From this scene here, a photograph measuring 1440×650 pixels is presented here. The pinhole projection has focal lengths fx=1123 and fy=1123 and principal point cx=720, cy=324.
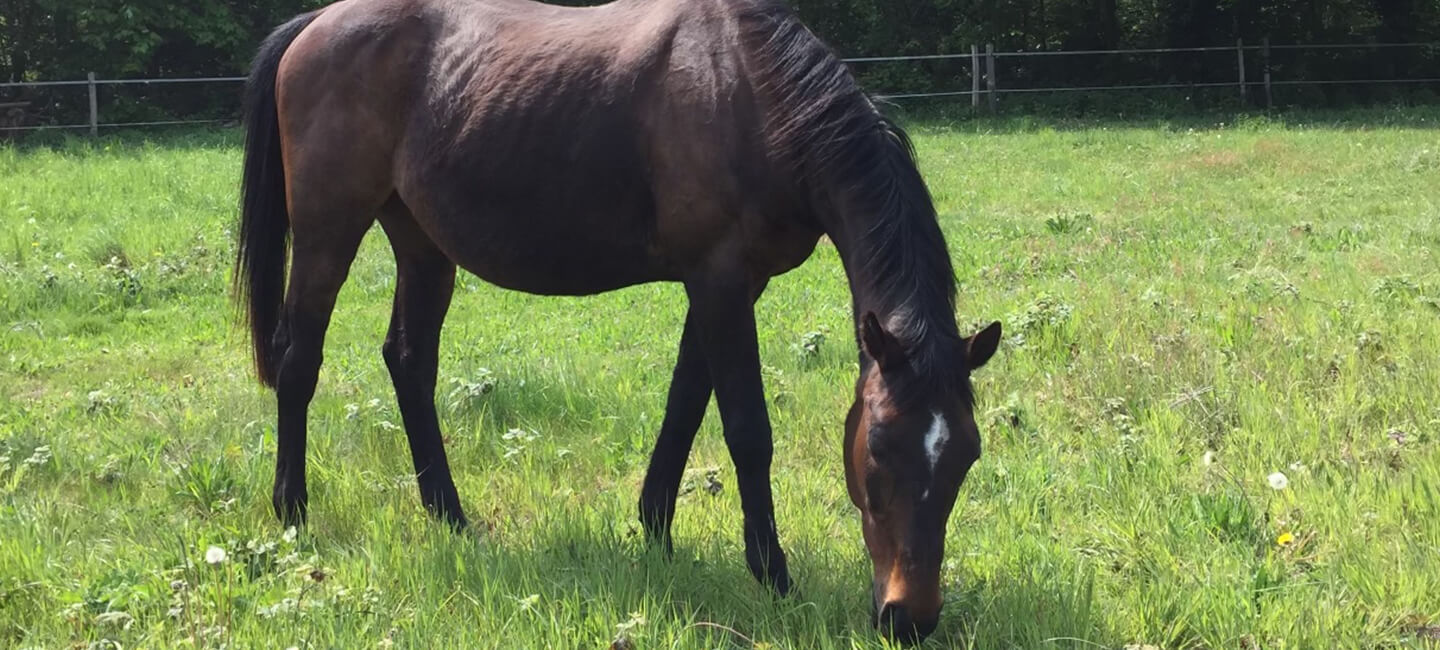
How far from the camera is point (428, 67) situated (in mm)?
3768

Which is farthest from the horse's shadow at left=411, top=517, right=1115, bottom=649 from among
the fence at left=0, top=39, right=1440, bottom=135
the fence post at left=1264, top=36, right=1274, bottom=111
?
the fence post at left=1264, top=36, right=1274, bottom=111

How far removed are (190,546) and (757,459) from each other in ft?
5.64

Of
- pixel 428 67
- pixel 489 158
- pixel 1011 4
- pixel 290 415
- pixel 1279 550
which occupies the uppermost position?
pixel 1011 4

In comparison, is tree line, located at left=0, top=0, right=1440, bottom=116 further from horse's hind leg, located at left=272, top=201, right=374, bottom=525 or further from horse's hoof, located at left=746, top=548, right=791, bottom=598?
horse's hoof, located at left=746, top=548, right=791, bottom=598

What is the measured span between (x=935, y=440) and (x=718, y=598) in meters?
0.88

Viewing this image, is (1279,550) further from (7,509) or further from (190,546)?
(7,509)

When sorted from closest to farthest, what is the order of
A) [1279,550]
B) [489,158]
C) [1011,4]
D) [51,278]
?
[1279,550]
[489,158]
[51,278]
[1011,4]

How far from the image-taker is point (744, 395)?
308 centimetres

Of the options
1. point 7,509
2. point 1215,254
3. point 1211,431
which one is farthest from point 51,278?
point 1215,254

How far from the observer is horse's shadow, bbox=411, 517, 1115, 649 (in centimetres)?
275

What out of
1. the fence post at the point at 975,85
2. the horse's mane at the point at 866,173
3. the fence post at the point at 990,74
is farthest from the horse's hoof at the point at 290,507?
the fence post at the point at 990,74

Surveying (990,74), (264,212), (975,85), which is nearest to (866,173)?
(264,212)

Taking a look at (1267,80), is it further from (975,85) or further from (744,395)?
(744,395)

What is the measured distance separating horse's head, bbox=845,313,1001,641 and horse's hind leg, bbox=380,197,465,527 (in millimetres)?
1907
